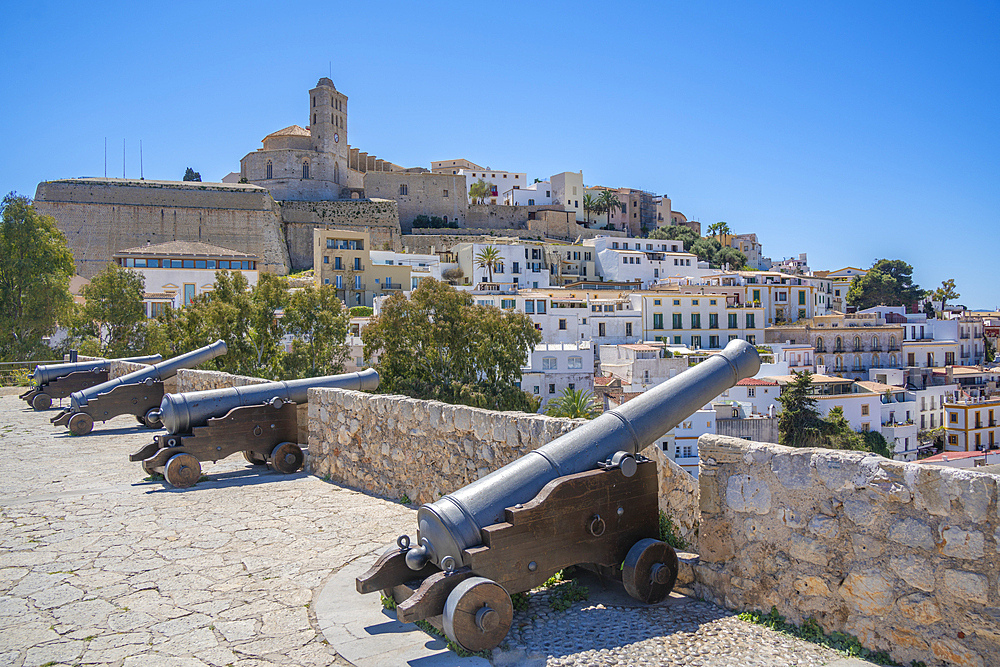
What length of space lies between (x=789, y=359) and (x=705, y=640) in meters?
43.6

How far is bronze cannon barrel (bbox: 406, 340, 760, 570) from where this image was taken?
10.8 feet

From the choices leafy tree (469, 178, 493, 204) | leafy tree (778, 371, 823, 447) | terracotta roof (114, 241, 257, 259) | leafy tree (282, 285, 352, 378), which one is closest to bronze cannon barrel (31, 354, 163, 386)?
leafy tree (282, 285, 352, 378)

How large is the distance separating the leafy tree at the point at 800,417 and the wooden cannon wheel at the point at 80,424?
2987 centimetres

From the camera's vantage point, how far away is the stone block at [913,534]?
2971 mm

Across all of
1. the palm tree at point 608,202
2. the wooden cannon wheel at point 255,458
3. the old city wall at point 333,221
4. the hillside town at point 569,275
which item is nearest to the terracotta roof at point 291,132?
the hillside town at point 569,275

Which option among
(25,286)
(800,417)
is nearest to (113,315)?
(25,286)

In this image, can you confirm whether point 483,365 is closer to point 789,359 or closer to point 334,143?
point 789,359

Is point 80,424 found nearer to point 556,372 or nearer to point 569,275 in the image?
point 556,372

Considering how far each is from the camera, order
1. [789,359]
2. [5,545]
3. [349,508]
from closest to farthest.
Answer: [5,545], [349,508], [789,359]

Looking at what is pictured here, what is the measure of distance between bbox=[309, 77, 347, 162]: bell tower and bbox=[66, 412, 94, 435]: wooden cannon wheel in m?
74.9

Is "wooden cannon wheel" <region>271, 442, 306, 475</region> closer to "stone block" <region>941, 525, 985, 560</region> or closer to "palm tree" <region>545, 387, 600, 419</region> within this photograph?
"stone block" <region>941, 525, 985, 560</region>

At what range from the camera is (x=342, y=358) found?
22906 mm

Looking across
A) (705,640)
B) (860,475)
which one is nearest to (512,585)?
(705,640)

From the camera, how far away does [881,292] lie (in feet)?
255
